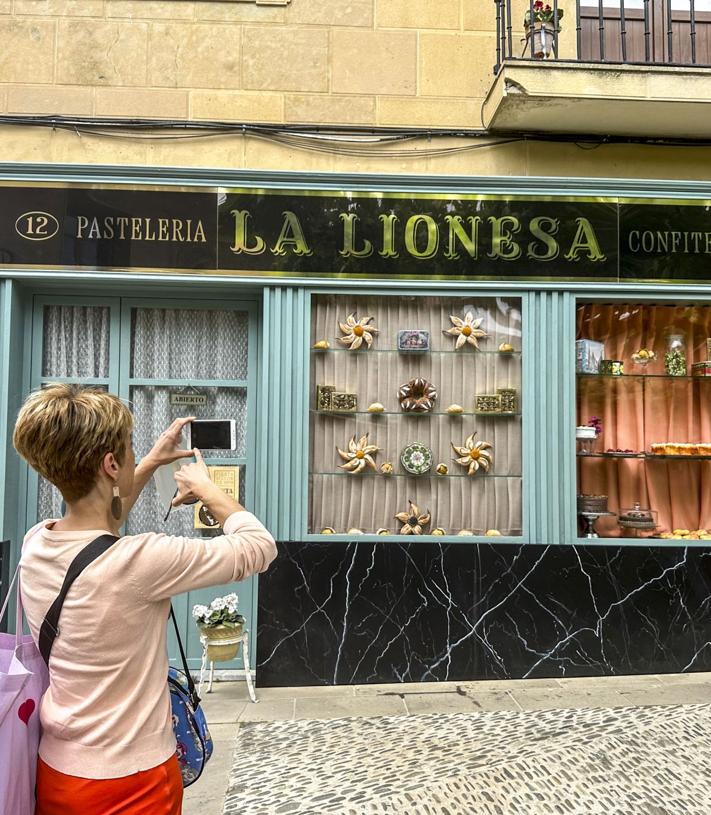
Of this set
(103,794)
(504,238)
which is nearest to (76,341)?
(504,238)

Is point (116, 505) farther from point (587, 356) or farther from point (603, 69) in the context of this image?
point (603, 69)

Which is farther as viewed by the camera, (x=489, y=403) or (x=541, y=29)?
(x=489, y=403)

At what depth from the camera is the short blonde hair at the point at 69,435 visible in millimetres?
1544

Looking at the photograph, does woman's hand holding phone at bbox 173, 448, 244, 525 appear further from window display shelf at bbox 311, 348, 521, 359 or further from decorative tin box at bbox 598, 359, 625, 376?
decorative tin box at bbox 598, 359, 625, 376

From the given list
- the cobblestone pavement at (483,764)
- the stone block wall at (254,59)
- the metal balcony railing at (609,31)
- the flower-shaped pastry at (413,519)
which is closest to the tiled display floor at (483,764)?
the cobblestone pavement at (483,764)

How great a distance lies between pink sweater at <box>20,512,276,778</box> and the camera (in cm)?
150

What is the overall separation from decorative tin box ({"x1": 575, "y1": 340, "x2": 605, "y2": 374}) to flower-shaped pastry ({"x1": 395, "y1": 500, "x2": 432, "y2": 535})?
1.70m

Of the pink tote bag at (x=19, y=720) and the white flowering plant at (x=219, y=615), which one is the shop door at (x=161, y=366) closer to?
the white flowering plant at (x=219, y=615)

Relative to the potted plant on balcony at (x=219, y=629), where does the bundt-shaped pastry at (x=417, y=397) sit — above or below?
above

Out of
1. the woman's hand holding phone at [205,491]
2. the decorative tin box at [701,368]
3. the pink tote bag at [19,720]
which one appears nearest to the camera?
the pink tote bag at [19,720]

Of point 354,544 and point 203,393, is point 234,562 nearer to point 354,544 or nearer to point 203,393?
point 354,544

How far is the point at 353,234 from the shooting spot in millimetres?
5133

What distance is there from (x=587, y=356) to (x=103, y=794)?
4.77 m

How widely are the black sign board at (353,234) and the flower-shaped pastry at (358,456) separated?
1319 millimetres
